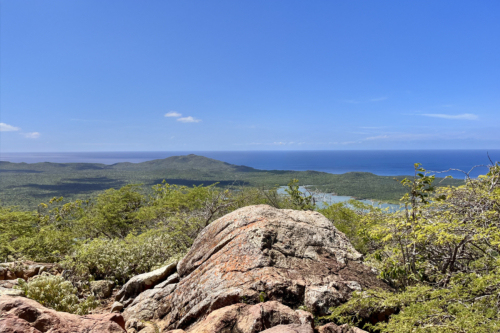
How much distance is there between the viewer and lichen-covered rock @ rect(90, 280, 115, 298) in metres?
8.60

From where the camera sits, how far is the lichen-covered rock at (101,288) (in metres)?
8.60

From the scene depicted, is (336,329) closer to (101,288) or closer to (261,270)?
(261,270)

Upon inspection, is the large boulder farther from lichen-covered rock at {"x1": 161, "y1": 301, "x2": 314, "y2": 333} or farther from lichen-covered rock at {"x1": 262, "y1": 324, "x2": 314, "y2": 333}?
lichen-covered rock at {"x1": 262, "y1": 324, "x2": 314, "y2": 333}

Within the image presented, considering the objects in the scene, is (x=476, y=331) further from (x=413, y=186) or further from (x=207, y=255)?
(x=207, y=255)

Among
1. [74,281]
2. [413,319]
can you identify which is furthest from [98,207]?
[413,319]

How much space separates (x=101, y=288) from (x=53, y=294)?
6.26 ft

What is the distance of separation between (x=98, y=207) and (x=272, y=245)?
20.1 m

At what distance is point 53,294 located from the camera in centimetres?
697

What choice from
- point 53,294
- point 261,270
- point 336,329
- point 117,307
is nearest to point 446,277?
point 336,329

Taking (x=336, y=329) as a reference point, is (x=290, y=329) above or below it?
above

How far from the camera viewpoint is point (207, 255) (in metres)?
6.67

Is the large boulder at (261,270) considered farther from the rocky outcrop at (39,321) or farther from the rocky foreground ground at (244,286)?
the rocky outcrop at (39,321)

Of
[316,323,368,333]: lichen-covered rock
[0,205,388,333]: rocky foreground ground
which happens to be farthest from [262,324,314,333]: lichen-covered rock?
[316,323,368,333]: lichen-covered rock

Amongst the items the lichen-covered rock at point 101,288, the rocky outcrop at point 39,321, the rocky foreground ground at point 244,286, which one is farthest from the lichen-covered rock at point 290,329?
the lichen-covered rock at point 101,288
